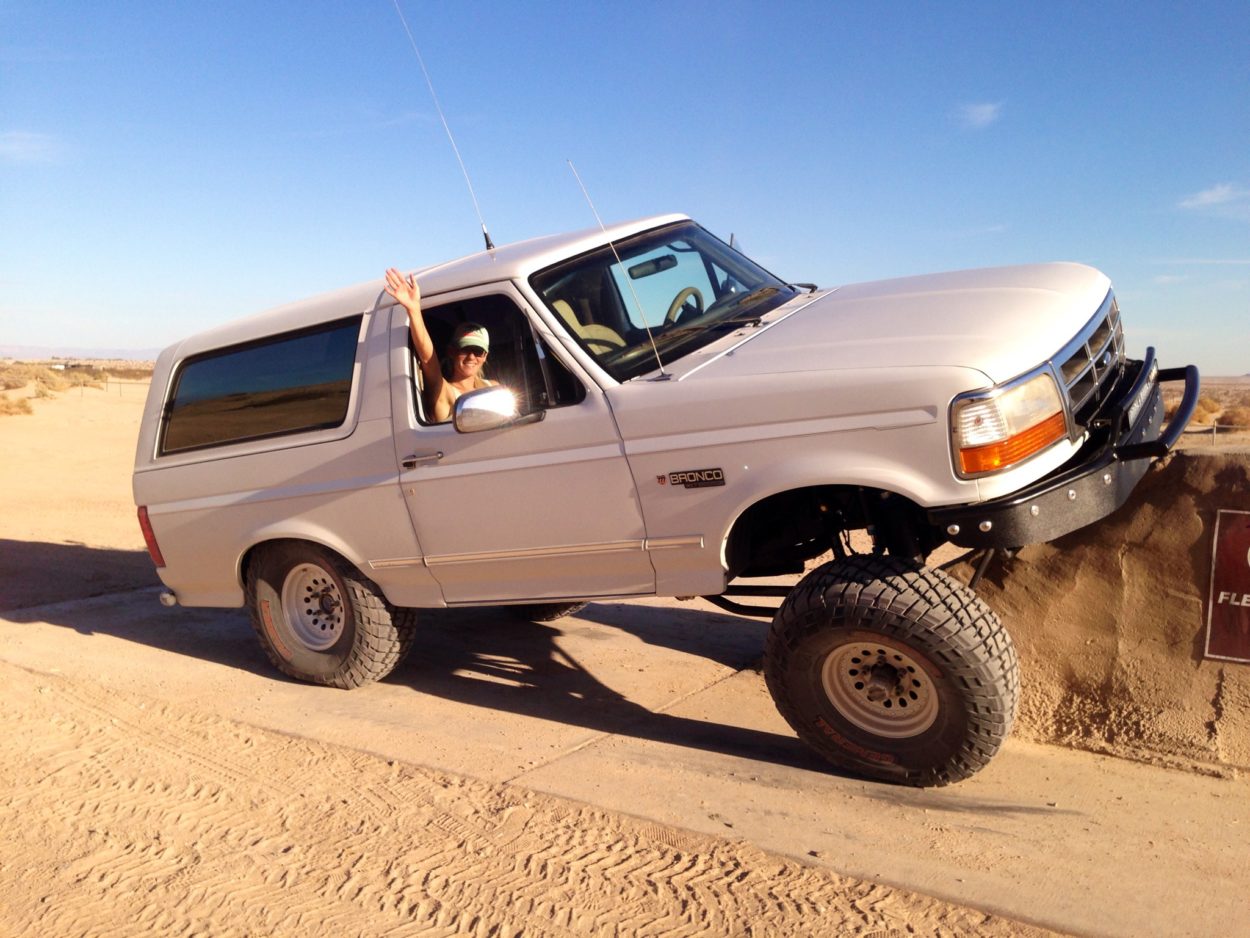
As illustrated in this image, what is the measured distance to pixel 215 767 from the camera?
4.64 m

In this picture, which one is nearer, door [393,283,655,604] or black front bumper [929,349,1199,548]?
black front bumper [929,349,1199,548]

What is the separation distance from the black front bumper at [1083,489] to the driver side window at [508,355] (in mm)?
1718

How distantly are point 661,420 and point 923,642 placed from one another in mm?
1305

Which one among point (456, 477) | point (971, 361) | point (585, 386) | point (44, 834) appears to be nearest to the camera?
point (971, 361)

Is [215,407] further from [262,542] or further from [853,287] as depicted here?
[853,287]

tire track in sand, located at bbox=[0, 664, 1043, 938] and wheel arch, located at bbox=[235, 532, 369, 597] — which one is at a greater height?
wheel arch, located at bbox=[235, 532, 369, 597]

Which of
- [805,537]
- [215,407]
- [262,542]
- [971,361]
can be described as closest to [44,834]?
[262,542]

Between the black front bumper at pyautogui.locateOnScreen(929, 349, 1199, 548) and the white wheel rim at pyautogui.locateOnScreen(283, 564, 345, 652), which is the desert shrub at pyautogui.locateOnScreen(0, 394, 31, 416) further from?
the black front bumper at pyautogui.locateOnScreen(929, 349, 1199, 548)

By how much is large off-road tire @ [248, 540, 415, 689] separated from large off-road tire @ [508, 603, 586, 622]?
135cm

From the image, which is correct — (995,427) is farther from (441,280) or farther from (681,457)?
(441,280)

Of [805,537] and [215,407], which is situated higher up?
[215,407]

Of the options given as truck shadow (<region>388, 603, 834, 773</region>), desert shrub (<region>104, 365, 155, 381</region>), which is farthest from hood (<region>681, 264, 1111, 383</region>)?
desert shrub (<region>104, 365, 155, 381</region>)

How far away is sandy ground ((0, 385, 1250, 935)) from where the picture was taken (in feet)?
10.6

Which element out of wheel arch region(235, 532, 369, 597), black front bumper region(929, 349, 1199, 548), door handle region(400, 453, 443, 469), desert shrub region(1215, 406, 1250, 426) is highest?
door handle region(400, 453, 443, 469)
